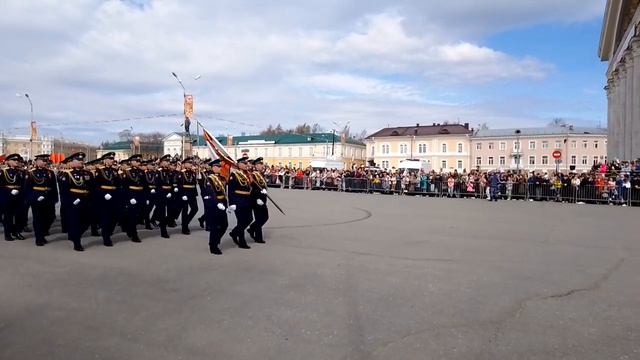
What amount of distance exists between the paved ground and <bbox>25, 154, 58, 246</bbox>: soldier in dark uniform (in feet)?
1.34

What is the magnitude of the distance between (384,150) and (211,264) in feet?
298

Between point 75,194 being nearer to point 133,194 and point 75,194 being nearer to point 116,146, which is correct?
point 133,194

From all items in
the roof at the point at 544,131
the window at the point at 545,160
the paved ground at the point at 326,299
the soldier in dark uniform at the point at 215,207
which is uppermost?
the roof at the point at 544,131

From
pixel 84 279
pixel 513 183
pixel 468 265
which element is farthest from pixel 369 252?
pixel 513 183

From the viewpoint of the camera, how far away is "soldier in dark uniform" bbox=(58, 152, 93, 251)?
9.34 meters

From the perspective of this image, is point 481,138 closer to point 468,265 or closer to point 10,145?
point 10,145

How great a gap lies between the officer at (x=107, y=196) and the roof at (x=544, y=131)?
8885 centimetres

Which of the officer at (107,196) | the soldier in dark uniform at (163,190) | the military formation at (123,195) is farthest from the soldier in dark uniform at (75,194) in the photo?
the soldier in dark uniform at (163,190)

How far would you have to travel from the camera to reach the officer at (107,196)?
389 inches

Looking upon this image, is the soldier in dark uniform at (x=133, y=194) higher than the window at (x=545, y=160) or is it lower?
lower

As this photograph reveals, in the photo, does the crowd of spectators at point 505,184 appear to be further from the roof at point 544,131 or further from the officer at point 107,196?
the roof at point 544,131

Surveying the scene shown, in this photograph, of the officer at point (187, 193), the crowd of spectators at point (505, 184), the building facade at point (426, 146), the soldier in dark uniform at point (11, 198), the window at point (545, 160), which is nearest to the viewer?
the soldier in dark uniform at point (11, 198)

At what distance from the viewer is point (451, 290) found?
6445mm

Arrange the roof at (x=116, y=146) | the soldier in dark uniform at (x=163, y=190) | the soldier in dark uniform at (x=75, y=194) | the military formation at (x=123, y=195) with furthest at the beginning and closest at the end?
the roof at (x=116, y=146), the soldier in dark uniform at (x=163, y=190), the military formation at (x=123, y=195), the soldier in dark uniform at (x=75, y=194)
